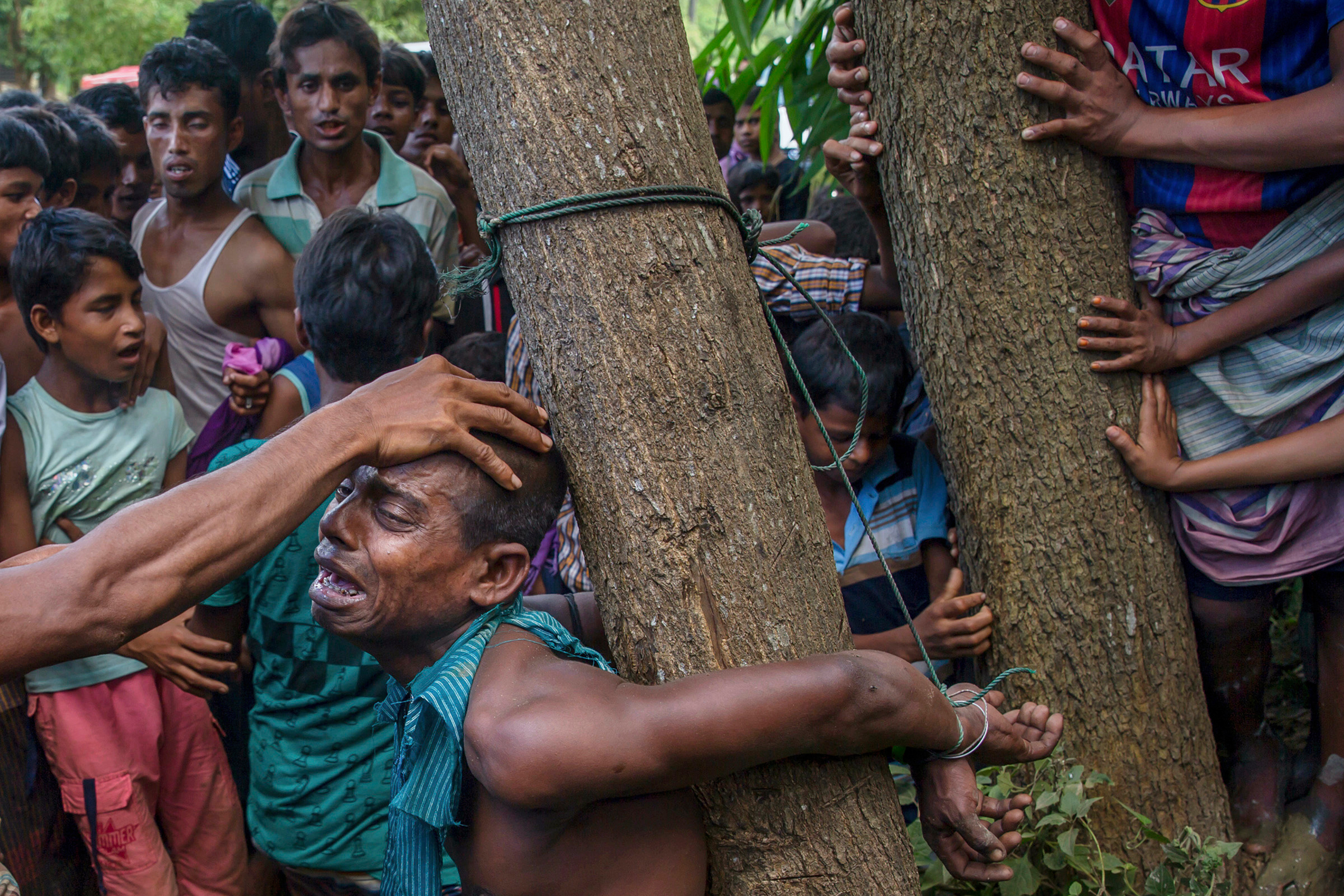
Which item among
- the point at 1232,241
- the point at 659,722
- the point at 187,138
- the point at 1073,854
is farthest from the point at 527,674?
the point at 187,138

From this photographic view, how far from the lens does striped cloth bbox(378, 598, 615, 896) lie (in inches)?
59.9

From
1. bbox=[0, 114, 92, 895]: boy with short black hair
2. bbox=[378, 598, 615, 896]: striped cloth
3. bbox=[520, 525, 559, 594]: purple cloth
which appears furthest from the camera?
bbox=[520, 525, 559, 594]: purple cloth

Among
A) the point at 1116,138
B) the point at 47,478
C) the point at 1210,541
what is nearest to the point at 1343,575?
the point at 1210,541

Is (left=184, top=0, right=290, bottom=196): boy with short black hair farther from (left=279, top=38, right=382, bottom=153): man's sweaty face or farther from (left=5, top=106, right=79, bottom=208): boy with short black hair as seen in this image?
(left=5, top=106, right=79, bottom=208): boy with short black hair

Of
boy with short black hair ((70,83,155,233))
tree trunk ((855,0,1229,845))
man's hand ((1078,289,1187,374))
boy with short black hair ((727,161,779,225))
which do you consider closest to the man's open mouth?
tree trunk ((855,0,1229,845))

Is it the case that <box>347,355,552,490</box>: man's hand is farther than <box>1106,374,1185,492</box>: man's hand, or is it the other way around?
<box>1106,374,1185,492</box>: man's hand

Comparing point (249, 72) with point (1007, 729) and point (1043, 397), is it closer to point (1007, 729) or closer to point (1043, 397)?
point (1043, 397)

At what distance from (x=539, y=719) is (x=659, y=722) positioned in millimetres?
165

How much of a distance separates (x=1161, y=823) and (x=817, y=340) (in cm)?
151

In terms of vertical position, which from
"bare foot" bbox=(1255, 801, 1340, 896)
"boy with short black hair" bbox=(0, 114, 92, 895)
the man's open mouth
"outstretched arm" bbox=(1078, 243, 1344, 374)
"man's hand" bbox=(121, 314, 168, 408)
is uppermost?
"man's hand" bbox=(121, 314, 168, 408)

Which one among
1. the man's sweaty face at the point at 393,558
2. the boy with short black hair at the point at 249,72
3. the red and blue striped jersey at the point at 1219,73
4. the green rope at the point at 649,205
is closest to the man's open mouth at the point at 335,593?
the man's sweaty face at the point at 393,558

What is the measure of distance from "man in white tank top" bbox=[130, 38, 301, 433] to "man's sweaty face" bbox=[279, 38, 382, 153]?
290 mm

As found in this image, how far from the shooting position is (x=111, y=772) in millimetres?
2604

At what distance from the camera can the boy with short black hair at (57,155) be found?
3475 millimetres
